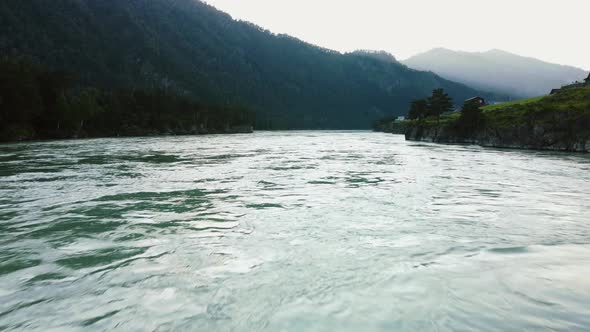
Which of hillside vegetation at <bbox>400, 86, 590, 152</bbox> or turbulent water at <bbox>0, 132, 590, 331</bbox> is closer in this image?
turbulent water at <bbox>0, 132, 590, 331</bbox>

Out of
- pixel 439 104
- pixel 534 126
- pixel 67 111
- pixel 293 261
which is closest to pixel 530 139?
pixel 534 126

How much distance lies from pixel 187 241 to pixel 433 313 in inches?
251

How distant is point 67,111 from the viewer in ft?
276

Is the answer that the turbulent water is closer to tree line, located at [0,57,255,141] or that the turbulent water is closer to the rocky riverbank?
the rocky riverbank

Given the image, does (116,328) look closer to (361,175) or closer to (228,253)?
(228,253)

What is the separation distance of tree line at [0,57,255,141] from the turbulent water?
234ft

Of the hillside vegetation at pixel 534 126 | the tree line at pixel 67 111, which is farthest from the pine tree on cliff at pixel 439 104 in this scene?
the tree line at pixel 67 111

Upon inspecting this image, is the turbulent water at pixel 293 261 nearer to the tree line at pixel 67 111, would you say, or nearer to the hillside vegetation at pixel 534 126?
the hillside vegetation at pixel 534 126

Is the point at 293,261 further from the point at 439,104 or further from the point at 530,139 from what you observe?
the point at 439,104

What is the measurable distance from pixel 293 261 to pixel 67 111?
9567 cm

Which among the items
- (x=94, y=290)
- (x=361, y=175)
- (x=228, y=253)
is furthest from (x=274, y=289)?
(x=361, y=175)

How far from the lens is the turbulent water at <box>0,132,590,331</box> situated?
218 inches

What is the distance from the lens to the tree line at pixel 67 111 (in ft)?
230

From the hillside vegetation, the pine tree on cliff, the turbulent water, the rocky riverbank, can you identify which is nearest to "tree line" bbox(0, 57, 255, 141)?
the turbulent water
